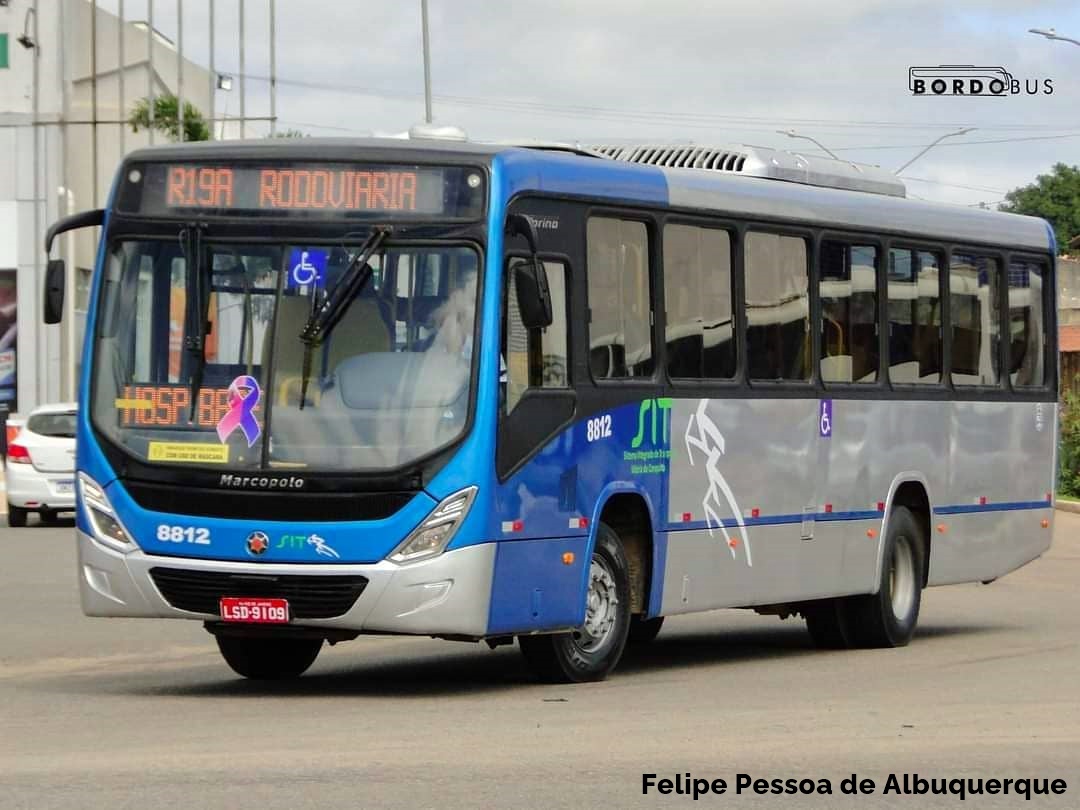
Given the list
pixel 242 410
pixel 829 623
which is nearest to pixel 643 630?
pixel 829 623

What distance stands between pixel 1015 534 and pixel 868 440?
8.90ft

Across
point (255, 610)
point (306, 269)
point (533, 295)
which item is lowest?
point (255, 610)

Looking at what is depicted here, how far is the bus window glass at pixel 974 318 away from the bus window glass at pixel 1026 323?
301 millimetres

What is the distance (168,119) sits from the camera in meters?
52.8

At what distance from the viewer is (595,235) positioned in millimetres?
13352

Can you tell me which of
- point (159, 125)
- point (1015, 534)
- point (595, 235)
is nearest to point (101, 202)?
point (159, 125)

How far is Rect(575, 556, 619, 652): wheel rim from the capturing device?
43.2 ft

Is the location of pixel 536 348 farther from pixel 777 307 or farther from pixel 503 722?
pixel 777 307

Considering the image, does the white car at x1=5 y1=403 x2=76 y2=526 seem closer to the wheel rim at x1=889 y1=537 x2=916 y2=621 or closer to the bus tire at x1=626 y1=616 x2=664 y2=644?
the bus tire at x1=626 y1=616 x2=664 y2=644

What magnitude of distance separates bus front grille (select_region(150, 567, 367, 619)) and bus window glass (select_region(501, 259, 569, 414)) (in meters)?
1.31

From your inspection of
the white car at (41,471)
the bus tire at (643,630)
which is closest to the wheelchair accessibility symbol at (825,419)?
the bus tire at (643,630)

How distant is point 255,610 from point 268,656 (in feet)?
5.82

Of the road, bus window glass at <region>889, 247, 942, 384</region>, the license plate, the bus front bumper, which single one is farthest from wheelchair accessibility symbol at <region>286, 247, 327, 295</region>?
bus window glass at <region>889, 247, 942, 384</region>

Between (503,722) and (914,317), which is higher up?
(914,317)
